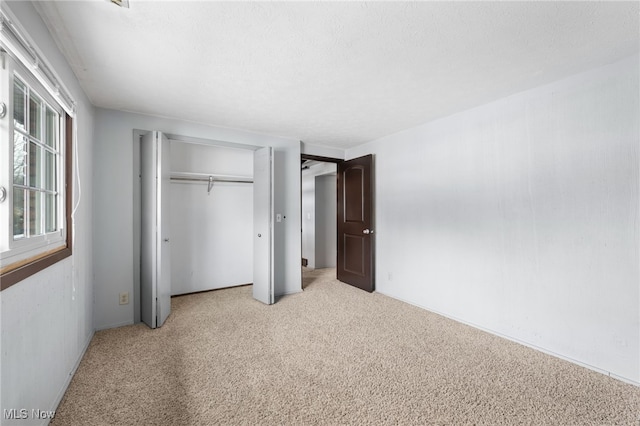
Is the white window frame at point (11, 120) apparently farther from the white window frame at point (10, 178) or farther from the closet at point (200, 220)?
the closet at point (200, 220)

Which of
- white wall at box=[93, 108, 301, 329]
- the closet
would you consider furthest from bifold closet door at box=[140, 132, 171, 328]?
white wall at box=[93, 108, 301, 329]

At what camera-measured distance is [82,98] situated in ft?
7.57

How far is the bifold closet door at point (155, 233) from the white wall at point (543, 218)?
299 centimetres

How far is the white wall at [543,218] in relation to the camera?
1937mm

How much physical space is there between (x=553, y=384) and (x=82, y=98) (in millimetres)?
4378

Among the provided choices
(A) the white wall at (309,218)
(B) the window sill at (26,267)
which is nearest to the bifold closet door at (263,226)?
(B) the window sill at (26,267)

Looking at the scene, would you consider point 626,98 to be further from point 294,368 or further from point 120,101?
point 120,101

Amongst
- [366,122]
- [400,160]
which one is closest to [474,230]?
[400,160]

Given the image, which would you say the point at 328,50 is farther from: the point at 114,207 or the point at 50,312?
the point at 114,207

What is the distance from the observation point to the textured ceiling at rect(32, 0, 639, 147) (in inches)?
57.0

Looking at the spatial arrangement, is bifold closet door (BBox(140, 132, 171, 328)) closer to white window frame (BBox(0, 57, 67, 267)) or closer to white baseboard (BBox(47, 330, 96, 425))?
white baseboard (BBox(47, 330, 96, 425))

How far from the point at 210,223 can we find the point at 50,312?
2.48 metres

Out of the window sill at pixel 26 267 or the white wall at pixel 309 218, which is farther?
the white wall at pixel 309 218

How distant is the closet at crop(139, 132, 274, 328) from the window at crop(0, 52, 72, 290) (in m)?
0.84
